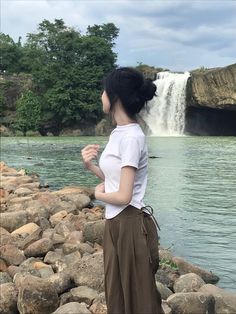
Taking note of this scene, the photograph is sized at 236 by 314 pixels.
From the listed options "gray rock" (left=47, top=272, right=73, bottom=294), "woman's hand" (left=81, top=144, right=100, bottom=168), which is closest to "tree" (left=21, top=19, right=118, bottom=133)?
"gray rock" (left=47, top=272, right=73, bottom=294)

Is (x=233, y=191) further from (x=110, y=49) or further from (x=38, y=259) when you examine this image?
(x=110, y=49)

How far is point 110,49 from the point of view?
208 feet

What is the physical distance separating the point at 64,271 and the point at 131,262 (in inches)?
109

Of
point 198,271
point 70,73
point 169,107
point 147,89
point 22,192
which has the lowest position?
point 22,192

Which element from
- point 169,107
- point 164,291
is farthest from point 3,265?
point 169,107

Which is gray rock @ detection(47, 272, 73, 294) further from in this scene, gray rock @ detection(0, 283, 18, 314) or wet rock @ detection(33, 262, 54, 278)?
wet rock @ detection(33, 262, 54, 278)

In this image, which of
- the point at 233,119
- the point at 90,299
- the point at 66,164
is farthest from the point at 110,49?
the point at 90,299

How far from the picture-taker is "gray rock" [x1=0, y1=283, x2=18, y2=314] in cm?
512

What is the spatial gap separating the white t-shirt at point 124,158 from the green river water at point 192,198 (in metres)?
3.96

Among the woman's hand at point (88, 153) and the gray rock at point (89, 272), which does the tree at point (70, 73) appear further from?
the woman's hand at point (88, 153)

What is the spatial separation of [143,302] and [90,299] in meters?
2.04

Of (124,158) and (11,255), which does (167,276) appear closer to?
(11,255)

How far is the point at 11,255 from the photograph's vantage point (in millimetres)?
6895

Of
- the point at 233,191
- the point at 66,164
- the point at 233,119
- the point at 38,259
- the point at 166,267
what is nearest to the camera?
the point at 166,267
